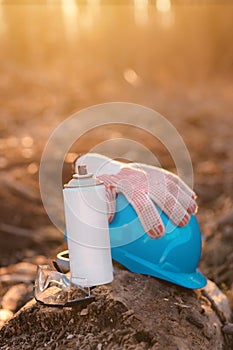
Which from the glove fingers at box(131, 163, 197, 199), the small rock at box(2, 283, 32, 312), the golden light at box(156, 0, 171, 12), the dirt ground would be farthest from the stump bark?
the golden light at box(156, 0, 171, 12)

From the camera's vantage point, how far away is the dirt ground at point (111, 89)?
6324 mm

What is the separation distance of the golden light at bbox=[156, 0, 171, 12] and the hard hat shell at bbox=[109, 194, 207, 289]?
2854 centimetres

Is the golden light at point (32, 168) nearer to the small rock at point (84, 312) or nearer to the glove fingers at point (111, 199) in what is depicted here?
the glove fingers at point (111, 199)

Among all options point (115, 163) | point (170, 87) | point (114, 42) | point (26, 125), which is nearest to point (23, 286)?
point (115, 163)

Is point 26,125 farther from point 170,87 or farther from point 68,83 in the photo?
point 170,87

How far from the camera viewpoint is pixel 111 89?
22766 millimetres

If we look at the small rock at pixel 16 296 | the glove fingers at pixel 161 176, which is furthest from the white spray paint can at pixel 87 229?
the small rock at pixel 16 296

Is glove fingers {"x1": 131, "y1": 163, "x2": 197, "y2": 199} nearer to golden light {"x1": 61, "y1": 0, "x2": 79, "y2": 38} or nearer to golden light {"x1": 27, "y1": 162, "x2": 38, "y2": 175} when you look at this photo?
golden light {"x1": 27, "y1": 162, "x2": 38, "y2": 175}

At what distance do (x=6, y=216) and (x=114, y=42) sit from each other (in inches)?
976

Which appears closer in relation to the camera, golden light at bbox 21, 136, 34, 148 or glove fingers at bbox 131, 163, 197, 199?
glove fingers at bbox 131, 163, 197, 199

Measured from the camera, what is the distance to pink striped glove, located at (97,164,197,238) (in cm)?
283

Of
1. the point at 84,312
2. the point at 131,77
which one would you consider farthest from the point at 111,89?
the point at 84,312

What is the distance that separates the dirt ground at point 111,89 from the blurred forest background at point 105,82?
0.03 m

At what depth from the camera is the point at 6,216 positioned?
22.0ft
